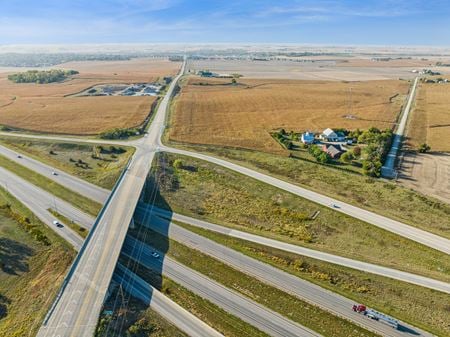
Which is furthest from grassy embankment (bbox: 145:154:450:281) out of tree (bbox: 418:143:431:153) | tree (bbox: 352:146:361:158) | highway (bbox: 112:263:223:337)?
tree (bbox: 418:143:431:153)

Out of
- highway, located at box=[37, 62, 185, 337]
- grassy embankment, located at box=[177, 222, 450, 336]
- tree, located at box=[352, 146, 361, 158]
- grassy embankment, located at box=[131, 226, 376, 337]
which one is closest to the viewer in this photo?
highway, located at box=[37, 62, 185, 337]

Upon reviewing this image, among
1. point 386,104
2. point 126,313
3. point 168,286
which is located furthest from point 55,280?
point 386,104

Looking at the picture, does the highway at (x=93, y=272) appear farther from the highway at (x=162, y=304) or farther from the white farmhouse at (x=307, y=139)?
the white farmhouse at (x=307, y=139)

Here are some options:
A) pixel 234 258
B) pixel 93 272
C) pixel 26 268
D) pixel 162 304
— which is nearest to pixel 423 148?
pixel 234 258

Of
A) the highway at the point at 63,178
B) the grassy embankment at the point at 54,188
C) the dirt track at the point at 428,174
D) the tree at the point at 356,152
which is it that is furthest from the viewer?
the tree at the point at 356,152

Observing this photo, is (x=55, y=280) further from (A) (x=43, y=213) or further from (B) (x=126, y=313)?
(A) (x=43, y=213)

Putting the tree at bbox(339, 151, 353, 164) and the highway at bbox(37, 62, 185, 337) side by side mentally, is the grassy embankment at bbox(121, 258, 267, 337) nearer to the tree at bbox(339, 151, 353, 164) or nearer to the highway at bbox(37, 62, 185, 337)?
the highway at bbox(37, 62, 185, 337)

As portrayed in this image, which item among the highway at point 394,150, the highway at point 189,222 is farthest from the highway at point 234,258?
the highway at point 394,150
